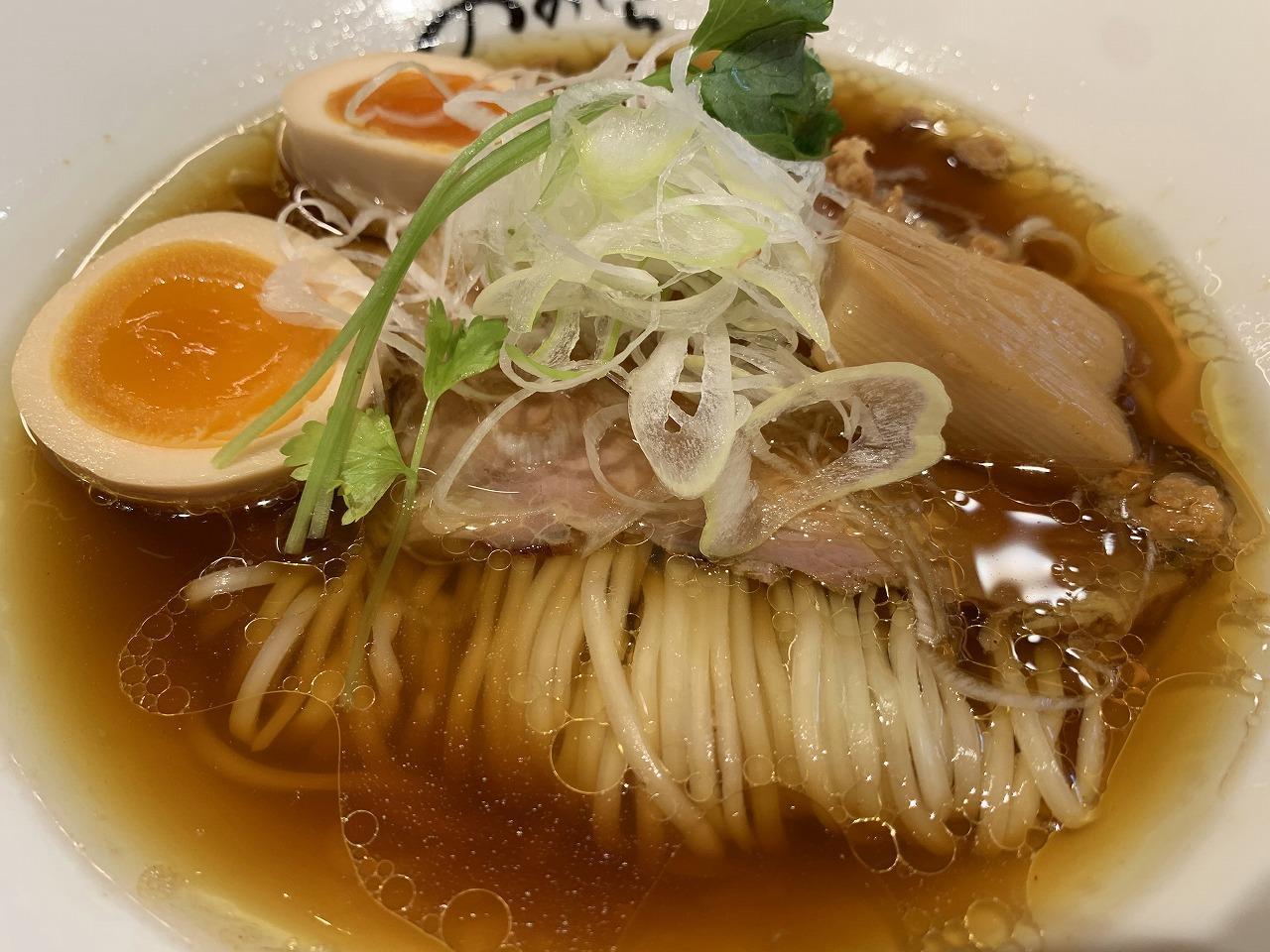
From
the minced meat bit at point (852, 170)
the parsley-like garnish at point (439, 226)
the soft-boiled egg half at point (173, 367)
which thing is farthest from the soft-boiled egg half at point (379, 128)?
the minced meat bit at point (852, 170)

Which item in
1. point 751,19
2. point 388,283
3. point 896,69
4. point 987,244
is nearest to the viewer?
point 388,283

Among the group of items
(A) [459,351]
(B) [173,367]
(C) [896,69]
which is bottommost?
(B) [173,367]

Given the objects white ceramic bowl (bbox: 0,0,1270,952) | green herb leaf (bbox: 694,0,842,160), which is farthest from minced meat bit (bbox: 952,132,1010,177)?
green herb leaf (bbox: 694,0,842,160)

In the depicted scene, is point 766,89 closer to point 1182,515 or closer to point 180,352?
point 1182,515

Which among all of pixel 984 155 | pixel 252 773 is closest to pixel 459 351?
pixel 252 773

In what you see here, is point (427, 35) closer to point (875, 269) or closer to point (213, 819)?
point (875, 269)

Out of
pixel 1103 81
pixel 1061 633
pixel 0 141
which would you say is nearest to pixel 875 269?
pixel 1061 633
